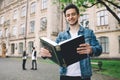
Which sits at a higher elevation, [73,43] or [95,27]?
[95,27]

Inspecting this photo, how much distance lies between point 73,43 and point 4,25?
55290 mm

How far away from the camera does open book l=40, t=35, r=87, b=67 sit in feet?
13.0

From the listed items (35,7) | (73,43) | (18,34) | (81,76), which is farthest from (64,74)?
(18,34)

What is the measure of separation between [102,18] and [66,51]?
31985mm

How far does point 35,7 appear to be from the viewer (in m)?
46.2

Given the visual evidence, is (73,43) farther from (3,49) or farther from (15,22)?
(3,49)

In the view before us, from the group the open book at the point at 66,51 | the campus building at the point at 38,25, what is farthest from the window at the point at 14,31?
the open book at the point at 66,51

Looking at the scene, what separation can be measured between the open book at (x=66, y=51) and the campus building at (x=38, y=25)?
20285mm

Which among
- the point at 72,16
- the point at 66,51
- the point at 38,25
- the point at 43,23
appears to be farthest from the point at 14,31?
the point at 66,51

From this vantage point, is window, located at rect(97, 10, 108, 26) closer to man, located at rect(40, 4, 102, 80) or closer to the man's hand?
man, located at rect(40, 4, 102, 80)

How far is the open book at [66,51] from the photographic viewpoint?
3.97m

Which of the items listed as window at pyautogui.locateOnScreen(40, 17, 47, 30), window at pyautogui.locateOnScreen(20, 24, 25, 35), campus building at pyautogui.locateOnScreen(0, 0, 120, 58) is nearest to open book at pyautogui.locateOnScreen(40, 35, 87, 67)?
campus building at pyautogui.locateOnScreen(0, 0, 120, 58)

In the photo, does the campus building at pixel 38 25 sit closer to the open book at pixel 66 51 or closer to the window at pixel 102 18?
the window at pixel 102 18

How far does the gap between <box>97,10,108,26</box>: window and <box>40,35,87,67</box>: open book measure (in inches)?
1228
